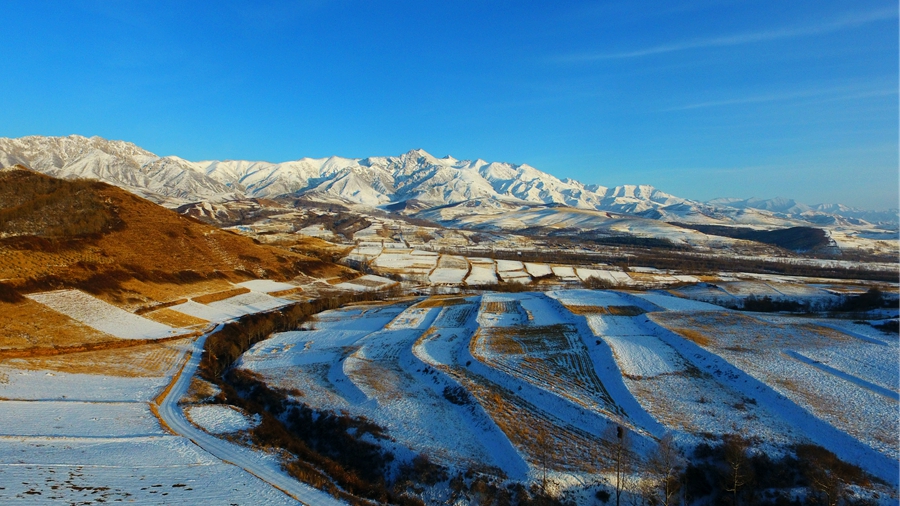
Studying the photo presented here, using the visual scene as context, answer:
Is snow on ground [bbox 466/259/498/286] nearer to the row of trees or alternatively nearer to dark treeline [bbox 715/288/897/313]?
dark treeline [bbox 715/288/897/313]

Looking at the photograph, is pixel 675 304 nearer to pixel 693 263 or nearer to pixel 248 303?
pixel 248 303

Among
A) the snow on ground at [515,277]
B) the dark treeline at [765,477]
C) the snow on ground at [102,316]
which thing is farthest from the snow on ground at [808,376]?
the snow on ground at [102,316]

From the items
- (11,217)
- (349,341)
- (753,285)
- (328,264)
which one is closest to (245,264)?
(328,264)

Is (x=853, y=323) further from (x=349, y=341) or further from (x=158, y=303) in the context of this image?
(x=158, y=303)

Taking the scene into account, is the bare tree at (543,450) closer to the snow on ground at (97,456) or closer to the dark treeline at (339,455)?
the dark treeline at (339,455)

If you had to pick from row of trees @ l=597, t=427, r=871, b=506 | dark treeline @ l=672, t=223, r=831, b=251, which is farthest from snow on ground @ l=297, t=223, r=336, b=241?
dark treeline @ l=672, t=223, r=831, b=251

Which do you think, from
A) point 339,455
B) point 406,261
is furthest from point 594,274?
point 339,455

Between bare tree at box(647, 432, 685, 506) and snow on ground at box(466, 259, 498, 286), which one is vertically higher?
snow on ground at box(466, 259, 498, 286)
